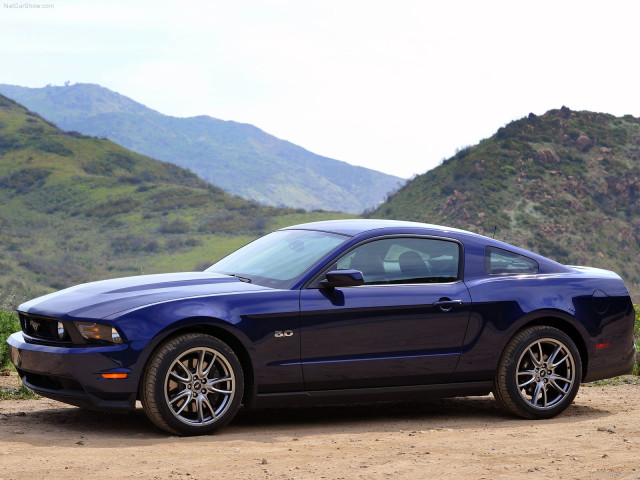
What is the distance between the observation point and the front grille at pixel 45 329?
270 inches

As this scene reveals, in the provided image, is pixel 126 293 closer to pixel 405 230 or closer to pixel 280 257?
pixel 280 257

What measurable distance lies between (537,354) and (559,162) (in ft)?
201

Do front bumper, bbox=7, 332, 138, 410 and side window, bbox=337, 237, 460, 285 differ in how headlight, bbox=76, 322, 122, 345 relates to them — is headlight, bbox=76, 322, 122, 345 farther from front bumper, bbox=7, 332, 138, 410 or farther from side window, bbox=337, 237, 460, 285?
side window, bbox=337, 237, 460, 285

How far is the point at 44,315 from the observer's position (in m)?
6.96

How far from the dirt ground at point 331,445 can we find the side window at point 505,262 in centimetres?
122

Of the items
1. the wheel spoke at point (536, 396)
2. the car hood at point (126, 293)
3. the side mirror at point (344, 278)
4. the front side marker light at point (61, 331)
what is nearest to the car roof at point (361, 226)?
the side mirror at point (344, 278)

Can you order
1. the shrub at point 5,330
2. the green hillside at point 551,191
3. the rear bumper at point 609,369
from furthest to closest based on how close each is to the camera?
the green hillside at point 551,191
the shrub at point 5,330
the rear bumper at point 609,369

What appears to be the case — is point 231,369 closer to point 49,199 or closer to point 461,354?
point 461,354

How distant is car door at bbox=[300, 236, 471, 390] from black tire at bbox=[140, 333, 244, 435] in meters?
0.58

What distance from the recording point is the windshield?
292 inches

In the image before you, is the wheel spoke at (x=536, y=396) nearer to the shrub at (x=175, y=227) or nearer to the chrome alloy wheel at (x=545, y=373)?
the chrome alloy wheel at (x=545, y=373)

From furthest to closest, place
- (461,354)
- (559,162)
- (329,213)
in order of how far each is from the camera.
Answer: (329,213), (559,162), (461,354)

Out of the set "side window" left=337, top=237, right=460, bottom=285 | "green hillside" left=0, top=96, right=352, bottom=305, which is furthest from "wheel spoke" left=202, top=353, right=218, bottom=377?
"green hillside" left=0, top=96, right=352, bottom=305

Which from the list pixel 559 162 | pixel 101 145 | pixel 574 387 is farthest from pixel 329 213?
pixel 574 387
